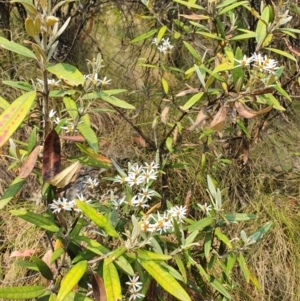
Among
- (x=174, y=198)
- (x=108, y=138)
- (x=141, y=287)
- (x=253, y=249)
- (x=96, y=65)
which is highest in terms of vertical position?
(x=96, y=65)

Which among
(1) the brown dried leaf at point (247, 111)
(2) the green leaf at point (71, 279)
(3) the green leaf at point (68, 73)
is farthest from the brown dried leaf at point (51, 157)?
(1) the brown dried leaf at point (247, 111)

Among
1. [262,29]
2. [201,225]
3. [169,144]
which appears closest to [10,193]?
[201,225]

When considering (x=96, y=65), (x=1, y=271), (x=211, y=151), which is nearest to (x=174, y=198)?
(x=211, y=151)

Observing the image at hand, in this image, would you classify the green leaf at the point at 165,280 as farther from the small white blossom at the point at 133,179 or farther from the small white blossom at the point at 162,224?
the small white blossom at the point at 133,179

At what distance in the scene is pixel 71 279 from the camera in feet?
3.44

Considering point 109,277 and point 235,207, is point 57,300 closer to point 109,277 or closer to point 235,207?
point 109,277

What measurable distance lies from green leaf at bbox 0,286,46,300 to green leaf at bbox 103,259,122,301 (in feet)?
0.56

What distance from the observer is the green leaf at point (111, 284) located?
104 centimetres

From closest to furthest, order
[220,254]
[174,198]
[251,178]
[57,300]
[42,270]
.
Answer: [57,300] < [42,270] < [220,254] < [174,198] < [251,178]

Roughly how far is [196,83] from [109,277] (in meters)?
1.79

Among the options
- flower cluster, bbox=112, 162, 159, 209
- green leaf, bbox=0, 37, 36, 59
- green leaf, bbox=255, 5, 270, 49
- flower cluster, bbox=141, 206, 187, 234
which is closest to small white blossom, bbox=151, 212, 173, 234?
flower cluster, bbox=141, 206, 187, 234

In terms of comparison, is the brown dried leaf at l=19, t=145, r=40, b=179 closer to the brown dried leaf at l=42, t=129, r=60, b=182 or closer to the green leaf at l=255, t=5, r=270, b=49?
the brown dried leaf at l=42, t=129, r=60, b=182

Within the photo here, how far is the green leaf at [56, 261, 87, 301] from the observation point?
3.33 ft

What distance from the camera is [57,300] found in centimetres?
101
